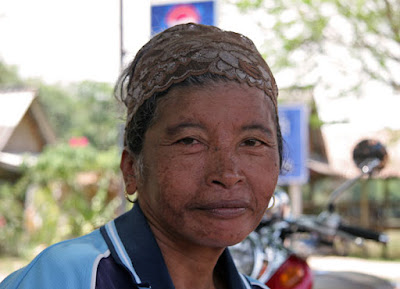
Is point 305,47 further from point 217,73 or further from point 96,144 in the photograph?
point 96,144

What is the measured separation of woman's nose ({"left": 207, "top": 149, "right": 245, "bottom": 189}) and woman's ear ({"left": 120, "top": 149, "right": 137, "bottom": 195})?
0.26m

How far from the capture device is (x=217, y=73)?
1.17 metres

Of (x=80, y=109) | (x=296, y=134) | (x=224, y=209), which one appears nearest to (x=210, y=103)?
(x=224, y=209)

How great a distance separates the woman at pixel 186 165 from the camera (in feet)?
3.58

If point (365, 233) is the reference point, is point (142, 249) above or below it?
above

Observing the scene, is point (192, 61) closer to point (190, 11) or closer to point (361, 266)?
point (190, 11)

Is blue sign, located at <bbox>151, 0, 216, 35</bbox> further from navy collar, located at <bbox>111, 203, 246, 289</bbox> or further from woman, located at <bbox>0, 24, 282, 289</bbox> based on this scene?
navy collar, located at <bbox>111, 203, 246, 289</bbox>

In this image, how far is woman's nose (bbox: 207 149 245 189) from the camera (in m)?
1.09

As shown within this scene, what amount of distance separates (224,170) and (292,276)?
5.93 feet

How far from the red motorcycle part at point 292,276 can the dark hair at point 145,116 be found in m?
1.59

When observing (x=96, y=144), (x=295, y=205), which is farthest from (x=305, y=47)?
(x=96, y=144)

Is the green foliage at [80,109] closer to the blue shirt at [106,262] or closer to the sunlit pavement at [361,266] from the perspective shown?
the sunlit pavement at [361,266]

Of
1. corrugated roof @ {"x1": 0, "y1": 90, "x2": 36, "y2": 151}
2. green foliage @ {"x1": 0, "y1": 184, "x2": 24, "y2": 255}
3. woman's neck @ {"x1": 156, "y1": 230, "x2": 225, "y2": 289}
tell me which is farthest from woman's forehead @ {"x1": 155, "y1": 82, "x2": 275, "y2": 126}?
corrugated roof @ {"x1": 0, "y1": 90, "x2": 36, "y2": 151}

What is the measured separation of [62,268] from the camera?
0.99 metres
